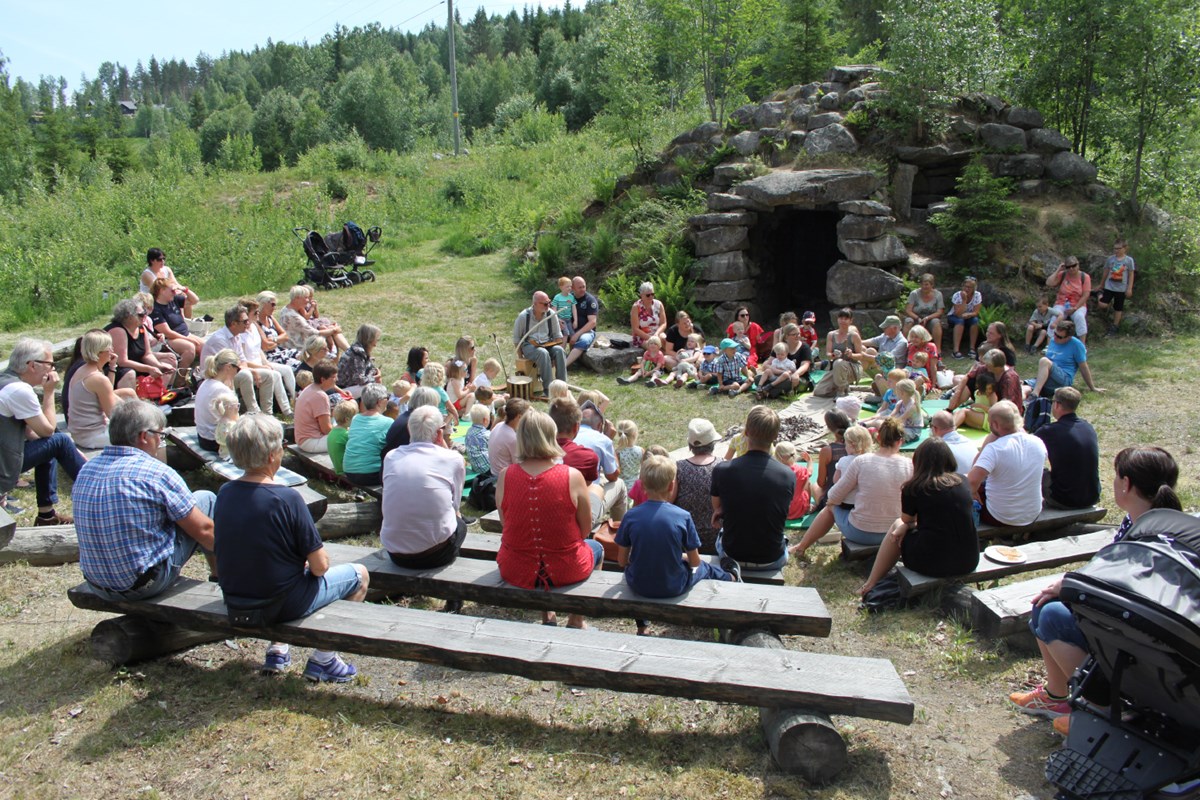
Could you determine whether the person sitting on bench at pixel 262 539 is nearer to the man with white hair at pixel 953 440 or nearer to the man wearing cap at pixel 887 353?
the man with white hair at pixel 953 440

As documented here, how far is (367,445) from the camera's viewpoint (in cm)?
643

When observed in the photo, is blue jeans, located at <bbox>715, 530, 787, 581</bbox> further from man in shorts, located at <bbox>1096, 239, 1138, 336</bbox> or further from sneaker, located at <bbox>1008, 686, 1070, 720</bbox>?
man in shorts, located at <bbox>1096, 239, 1138, 336</bbox>

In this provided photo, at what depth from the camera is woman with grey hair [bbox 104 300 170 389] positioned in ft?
25.7

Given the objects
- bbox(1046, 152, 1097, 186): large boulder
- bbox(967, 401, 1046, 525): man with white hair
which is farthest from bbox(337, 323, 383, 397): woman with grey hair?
bbox(1046, 152, 1097, 186): large boulder

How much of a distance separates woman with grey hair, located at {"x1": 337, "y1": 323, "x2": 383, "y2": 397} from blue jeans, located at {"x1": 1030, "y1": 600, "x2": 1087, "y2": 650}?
21.6ft

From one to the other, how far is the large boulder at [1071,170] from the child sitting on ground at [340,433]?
36.8 ft

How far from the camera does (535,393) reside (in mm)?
10039

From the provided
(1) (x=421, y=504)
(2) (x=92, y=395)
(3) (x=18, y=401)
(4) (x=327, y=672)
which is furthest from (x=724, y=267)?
(4) (x=327, y=672)

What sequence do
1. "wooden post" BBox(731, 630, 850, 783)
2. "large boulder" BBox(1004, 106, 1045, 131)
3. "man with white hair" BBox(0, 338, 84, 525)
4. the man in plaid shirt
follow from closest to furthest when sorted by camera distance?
"wooden post" BBox(731, 630, 850, 783), "man with white hair" BBox(0, 338, 84, 525), the man in plaid shirt, "large boulder" BBox(1004, 106, 1045, 131)

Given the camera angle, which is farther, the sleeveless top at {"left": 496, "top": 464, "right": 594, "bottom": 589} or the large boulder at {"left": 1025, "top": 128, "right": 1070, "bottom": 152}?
the large boulder at {"left": 1025, "top": 128, "right": 1070, "bottom": 152}

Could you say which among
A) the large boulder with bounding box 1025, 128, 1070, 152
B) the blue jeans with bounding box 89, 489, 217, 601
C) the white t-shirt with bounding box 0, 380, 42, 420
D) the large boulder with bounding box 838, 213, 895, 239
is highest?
the large boulder with bounding box 1025, 128, 1070, 152

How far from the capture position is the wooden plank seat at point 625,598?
4.00 m

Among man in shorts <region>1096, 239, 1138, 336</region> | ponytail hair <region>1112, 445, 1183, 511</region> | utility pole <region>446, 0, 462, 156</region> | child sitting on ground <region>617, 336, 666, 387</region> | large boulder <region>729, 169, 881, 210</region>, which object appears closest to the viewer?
ponytail hair <region>1112, 445, 1183, 511</region>

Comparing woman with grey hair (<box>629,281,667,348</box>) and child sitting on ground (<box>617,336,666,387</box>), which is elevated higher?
woman with grey hair (<box>629,281,667,348</box>)
